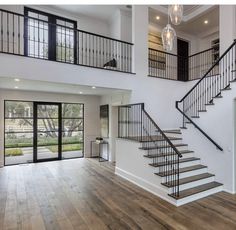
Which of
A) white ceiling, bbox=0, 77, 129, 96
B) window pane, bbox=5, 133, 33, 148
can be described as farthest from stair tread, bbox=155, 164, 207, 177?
window pane, bbox=5, 133, 33, 148

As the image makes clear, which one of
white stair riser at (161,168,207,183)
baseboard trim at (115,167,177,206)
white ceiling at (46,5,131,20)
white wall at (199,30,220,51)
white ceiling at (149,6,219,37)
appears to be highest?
white ceiling at (46,5,131,20)

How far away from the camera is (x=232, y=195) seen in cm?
432

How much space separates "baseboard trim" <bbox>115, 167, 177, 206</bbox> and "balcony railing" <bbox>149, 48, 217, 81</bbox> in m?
4.67

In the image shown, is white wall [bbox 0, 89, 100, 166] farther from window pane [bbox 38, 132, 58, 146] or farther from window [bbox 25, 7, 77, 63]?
window [bbox 25, 7, 77, 63]

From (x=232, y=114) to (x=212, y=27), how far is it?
6.08 m

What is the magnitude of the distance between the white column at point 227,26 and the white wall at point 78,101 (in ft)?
17.8

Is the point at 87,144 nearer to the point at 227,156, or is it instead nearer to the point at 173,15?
the point at 227,156

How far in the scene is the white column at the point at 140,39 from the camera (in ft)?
21.2

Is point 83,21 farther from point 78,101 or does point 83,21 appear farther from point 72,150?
point 72,150

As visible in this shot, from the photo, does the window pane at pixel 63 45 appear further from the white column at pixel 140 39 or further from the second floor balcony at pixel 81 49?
the white column at pixel 140 39

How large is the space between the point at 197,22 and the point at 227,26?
7.44ft

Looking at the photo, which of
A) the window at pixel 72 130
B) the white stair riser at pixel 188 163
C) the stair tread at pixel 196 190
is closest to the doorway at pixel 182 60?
the white stair riser at pixel 188 163

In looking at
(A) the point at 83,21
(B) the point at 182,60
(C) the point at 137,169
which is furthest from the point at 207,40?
(C) the point at 137,169

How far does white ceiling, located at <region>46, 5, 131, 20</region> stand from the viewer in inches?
282
